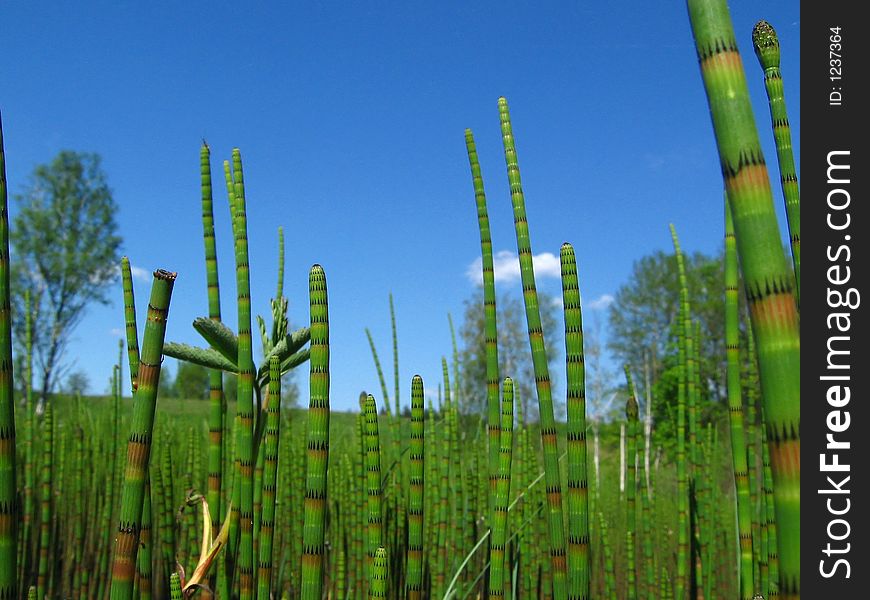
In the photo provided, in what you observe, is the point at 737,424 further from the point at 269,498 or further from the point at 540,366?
the point at 269,498

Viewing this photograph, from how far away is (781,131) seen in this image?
753 mm

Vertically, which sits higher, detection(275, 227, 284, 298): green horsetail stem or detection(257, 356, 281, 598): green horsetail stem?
detection(275, 227, 284, 298): green horsetail stem

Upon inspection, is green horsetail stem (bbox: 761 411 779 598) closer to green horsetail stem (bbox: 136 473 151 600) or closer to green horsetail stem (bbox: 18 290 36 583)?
green horsetail stem (bbox: 136 473 151 600)

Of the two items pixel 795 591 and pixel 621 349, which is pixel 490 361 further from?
pixel 621 349

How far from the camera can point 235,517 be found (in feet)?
3.01

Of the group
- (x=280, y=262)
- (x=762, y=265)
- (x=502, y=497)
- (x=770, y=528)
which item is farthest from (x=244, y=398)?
(x=770, y=528)

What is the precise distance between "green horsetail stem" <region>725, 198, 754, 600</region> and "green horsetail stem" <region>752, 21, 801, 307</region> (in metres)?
0.23

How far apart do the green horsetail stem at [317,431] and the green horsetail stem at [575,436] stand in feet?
0.94

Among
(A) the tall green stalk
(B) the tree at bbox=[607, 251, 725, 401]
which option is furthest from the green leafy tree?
(A) the tall green stalk

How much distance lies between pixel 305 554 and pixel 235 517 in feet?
1.12

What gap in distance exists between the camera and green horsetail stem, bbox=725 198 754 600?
3.28 ft

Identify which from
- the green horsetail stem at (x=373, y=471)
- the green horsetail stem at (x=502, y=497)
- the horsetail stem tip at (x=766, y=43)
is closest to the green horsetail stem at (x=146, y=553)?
the green horsetail stem at (x=373, y=471)
